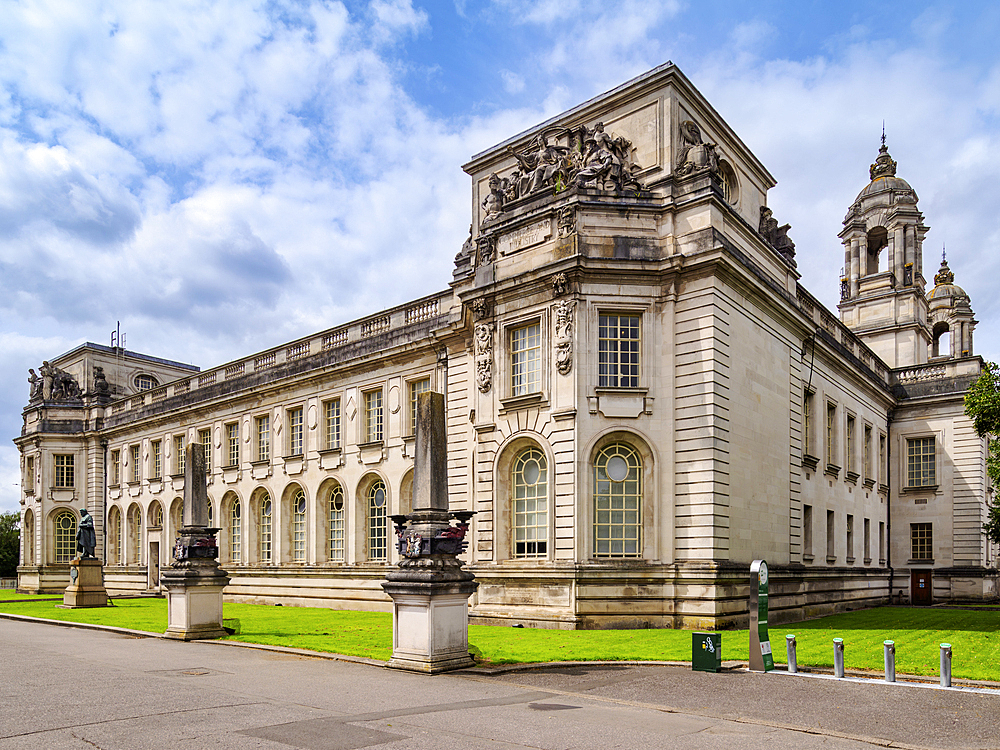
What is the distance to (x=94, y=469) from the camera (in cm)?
5297

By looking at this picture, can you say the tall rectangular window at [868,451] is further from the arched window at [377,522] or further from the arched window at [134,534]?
the arched window at [134,534]

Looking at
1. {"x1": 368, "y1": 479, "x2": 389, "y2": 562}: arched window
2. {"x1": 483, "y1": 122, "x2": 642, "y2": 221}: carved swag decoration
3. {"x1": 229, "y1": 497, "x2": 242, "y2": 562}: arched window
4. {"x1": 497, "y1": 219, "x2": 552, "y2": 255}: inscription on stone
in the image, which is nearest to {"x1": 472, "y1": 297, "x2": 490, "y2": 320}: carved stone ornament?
{"x1": 497, "y1": 219, "x2": 552, "y2": 255}: inscription on stone

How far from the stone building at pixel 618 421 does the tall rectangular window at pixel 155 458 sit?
7.90 feet

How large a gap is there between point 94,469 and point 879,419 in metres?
45.3

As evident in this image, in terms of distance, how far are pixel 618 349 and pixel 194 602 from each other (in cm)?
1307

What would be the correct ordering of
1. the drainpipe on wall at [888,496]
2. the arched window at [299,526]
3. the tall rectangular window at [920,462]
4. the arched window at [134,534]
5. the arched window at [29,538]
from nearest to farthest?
the arched window at [299,526] → the drainpipe on wall at [888,496] → the tall rectangular window at [920,462] → the arched window at [134,534] → the arched window at [29,538]

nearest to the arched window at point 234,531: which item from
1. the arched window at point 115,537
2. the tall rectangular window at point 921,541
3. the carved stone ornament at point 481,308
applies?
the arched window at point 115,537

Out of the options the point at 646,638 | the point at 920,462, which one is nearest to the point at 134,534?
the point at 646,638

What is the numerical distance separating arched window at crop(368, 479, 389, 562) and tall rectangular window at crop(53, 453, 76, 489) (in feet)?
92.9

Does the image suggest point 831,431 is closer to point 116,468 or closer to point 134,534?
point 134,534

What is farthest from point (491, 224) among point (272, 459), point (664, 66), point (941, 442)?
point (941, 442)

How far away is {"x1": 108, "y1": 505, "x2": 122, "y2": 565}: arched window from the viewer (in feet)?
166

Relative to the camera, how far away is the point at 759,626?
595 inches

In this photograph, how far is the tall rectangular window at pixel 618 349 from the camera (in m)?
24.3
